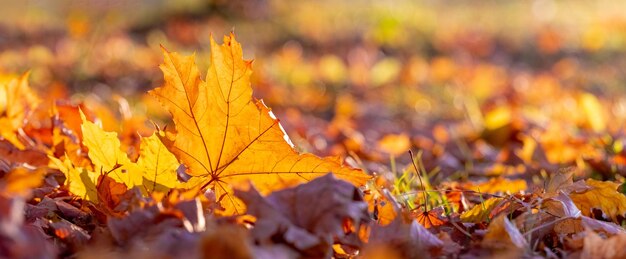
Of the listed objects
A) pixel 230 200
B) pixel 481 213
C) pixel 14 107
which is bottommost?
pixel 481 213

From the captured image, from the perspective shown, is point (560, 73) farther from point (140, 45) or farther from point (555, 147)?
point (555, 147)

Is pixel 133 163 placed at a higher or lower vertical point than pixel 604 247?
higher

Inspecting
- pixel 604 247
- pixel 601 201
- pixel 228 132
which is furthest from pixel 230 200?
pixel 601 201

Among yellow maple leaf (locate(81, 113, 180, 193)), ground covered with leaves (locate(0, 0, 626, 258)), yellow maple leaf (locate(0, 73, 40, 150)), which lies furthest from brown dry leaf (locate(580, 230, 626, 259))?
yellow maple leaf (locate(0, 73, 40, 150))

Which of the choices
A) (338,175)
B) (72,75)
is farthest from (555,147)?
(72,75)

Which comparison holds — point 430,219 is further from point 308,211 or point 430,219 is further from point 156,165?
point 156,165

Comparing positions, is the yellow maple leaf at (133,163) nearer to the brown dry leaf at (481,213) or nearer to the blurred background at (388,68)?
the blurred background at (388,68)
